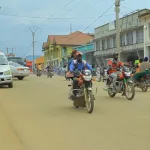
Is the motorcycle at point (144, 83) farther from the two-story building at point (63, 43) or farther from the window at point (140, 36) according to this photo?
the two-story building at point (63, 43)

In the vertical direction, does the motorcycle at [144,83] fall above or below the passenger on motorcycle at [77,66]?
below

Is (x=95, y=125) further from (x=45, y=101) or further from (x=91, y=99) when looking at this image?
(x=45, y=101)

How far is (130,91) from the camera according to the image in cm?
1291

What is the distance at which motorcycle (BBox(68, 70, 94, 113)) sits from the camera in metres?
9.69

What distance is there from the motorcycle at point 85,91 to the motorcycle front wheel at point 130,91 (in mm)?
2899

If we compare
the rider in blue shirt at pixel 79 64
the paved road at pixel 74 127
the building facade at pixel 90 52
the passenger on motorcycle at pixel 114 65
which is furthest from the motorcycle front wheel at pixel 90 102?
the building facade at pixel 90 52

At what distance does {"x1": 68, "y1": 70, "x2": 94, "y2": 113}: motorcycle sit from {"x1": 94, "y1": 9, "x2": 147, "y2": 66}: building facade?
84.7ft

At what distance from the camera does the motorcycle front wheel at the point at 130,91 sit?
1275cm

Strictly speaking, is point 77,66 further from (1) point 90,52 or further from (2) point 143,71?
(1) point 90,52

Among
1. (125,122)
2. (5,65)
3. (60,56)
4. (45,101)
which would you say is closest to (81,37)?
→ (60,56)

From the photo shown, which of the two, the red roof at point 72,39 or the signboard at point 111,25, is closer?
the signboard at point 111,25

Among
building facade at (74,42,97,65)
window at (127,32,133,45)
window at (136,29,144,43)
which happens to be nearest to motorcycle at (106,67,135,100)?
window at (136,29,144,43)

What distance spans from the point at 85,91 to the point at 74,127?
2266 mm

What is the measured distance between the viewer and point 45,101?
12.8 metres
